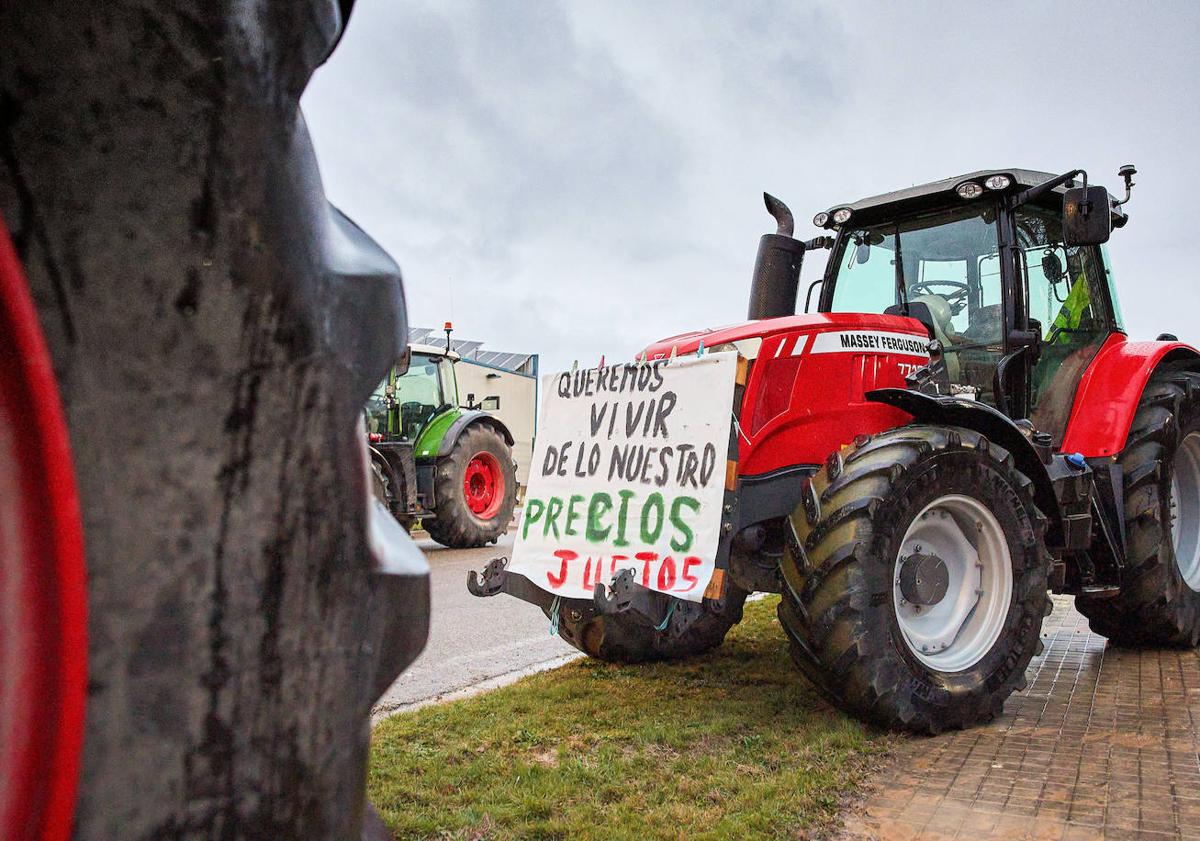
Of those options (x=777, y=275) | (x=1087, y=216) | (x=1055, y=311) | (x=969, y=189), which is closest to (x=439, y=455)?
(x=777, y=275)

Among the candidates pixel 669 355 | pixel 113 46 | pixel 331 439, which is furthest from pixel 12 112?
pixel 669 355

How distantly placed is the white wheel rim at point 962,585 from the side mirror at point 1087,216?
1428mm

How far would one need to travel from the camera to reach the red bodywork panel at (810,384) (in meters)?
4.00

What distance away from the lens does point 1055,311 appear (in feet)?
16.7

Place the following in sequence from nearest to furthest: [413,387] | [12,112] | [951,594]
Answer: [12,112] → [951,594] → [413,387]

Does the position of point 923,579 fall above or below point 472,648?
above

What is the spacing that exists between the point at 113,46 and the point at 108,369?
0.26 m

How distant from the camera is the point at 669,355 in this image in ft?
14.5

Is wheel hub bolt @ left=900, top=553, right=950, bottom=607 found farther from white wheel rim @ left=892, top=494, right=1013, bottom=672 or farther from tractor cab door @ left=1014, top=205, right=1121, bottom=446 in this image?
tractor cab door @ left=1014, top=205, right=1121, bottom=446

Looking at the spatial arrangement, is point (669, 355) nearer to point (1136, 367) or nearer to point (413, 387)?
point (1136, 367)

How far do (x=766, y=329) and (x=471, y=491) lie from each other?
8353 mm

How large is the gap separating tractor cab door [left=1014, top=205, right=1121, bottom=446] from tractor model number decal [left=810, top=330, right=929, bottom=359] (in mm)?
765

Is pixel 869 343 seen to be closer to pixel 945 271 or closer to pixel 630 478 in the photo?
pixel 945 271

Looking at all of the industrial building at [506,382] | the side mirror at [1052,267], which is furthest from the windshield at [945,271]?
the industrial building at [506,382]
